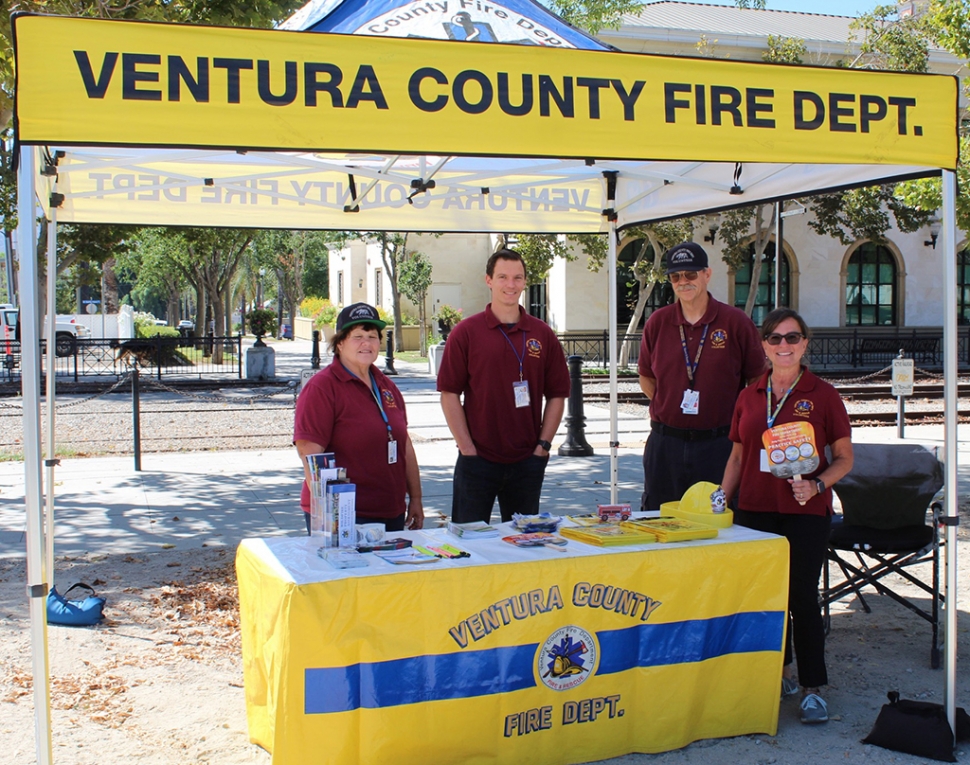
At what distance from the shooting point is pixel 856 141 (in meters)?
3.98

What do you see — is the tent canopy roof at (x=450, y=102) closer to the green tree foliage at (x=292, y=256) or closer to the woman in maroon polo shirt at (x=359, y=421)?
the woman in maroon polo shirt at (x=359, y=421)

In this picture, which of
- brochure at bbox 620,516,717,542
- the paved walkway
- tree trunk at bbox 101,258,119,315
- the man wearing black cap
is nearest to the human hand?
brochure at bbox 620,516,717,542

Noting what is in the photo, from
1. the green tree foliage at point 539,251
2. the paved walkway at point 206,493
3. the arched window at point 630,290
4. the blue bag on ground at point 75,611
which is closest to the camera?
the blue bag on ground at point 75,611

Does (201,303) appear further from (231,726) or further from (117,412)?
(231,726)

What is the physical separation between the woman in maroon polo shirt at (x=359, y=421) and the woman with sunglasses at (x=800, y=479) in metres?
1.63

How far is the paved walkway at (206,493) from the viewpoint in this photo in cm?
763

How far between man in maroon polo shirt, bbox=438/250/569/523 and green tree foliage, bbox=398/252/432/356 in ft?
105

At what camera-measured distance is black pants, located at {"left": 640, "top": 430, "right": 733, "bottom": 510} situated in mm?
4969

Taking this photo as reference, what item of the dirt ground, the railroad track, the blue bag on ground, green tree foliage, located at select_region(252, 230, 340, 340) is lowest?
the dirt ground

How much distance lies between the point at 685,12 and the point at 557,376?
3534 cm

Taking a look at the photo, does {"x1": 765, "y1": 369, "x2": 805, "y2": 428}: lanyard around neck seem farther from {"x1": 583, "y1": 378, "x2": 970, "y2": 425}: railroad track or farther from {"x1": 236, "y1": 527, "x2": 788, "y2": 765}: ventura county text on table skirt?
{"x1": 583, "y1": 378, "x2": 970, "y2": 425}: railroad track

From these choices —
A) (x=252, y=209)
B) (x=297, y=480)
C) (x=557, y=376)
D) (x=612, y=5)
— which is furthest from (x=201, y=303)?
(x=557, y=376)

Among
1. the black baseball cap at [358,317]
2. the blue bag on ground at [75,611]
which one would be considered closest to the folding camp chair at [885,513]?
the black baseball cap at [358,317]

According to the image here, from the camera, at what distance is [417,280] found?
36.8 metres
